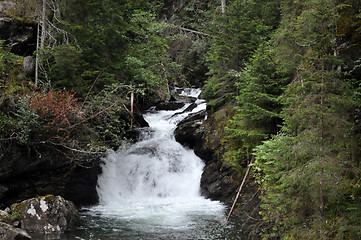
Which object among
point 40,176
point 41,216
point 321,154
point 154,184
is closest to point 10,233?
point 41,216

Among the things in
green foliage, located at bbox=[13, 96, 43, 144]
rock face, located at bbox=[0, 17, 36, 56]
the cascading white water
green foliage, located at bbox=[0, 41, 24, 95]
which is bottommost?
the cascading white water

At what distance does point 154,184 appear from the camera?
40.3ft

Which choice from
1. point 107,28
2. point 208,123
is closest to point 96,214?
point 208,123

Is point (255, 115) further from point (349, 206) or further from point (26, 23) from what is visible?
point (26, 23)

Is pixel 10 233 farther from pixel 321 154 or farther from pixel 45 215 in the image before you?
pixel 321 154

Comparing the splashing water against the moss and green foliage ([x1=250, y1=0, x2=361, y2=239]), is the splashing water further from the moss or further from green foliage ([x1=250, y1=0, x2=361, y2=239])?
green foliage ([x1=250, y1=0, x2=361, y2=239])

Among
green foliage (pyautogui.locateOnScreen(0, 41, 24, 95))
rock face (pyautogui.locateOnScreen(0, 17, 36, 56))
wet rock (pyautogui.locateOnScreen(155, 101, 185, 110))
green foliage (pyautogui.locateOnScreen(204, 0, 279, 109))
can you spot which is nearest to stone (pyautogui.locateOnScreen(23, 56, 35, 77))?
green foliage (pyautogui.locateOnScreen(0, 41, 24, 95))

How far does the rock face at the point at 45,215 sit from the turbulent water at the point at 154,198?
509 mm

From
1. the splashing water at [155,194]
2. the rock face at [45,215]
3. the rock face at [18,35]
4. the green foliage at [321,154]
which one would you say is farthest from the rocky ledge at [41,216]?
the rock face at [18,35]

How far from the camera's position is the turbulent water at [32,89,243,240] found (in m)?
7.79

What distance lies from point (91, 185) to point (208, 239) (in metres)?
6.68

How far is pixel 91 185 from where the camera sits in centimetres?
1182

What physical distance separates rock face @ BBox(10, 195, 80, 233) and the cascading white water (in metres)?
1.92

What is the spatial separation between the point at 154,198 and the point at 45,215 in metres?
4.93
